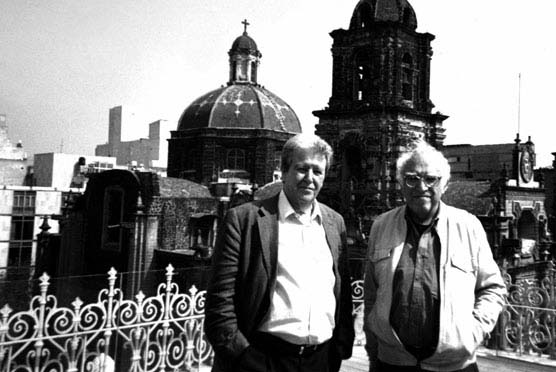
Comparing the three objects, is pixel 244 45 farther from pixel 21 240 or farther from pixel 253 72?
pixel 21 240

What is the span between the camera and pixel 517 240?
19.2 m

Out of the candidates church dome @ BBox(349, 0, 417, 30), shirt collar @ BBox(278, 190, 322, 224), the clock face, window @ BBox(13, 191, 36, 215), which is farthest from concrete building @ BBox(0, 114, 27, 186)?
shirt collar @ BBox(278, 190, 322, 224)

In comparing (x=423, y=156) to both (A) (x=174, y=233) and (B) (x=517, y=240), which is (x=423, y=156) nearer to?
(B) (x=517, y=240)

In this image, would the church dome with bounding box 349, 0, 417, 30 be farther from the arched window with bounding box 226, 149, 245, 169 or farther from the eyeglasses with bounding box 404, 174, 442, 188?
the eyeglasses with bounding box 404, 174, 442, 188

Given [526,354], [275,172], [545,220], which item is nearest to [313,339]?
[526,354]

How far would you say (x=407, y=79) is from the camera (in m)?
21.0

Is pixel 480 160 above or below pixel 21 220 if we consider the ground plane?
above

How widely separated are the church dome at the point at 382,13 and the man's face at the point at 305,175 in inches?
708

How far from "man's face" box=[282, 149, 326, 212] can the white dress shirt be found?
0.37ft

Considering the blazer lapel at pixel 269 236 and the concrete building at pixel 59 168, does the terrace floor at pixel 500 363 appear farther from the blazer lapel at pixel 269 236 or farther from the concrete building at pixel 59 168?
the concrete building at pixel 59 168

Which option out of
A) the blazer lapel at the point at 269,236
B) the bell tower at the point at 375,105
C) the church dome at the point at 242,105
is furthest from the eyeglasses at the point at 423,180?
the church dome at the point at 242,105

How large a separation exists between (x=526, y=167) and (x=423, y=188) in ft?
66.6

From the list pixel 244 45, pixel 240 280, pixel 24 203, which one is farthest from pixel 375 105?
pixel 24 203

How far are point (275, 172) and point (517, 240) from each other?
1602cm
